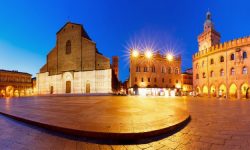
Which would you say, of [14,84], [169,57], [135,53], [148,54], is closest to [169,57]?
[169,57]

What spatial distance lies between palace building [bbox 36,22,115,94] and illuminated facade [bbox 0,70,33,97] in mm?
25897

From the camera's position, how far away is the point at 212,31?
162 feet

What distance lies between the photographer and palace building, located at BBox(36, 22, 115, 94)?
32.1 meters

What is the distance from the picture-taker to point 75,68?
34.5 metres

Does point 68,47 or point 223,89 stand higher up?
point 68,47

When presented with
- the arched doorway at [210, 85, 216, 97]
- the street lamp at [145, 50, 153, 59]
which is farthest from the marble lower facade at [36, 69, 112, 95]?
the arched doorway at [210, 85, 216, 97]

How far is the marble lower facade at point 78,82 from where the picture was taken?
31486 mm

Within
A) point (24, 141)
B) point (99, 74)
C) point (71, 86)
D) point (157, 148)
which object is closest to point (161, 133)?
point (157, 148)

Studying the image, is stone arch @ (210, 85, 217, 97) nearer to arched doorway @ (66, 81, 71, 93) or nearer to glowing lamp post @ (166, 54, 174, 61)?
glowing lamp post @ (166, 54, 174, 61)

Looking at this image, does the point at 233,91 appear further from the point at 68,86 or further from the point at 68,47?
the point at 68,47

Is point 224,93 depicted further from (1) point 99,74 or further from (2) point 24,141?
(2) point 24,141

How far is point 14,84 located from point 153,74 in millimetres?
52756

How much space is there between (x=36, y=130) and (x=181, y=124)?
438 cm

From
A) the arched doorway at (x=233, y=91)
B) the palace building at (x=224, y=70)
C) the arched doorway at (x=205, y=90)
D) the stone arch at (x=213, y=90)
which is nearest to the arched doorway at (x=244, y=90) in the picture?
the palace building at (x=224, y=70)
